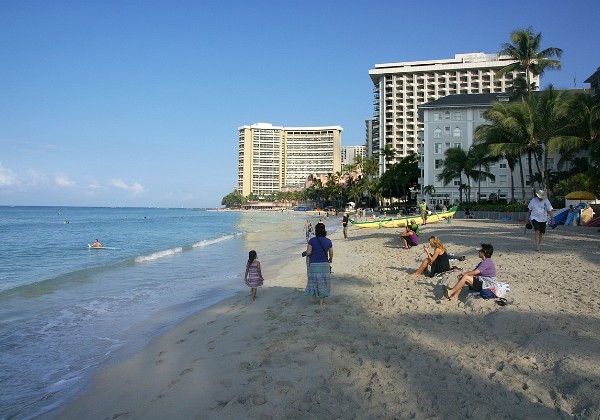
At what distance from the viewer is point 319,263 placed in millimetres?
7633

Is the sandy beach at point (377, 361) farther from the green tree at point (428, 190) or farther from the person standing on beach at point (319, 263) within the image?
the green tree at point (428, 190)

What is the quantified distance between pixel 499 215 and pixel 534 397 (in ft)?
114

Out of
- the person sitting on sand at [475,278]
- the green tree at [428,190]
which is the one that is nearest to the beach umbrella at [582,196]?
the person sitting on sand at [475,278]

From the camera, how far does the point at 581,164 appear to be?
1690 inches

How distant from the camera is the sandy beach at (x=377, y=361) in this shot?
3957 millimetres

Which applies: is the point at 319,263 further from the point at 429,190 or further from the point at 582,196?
the point at 429,190

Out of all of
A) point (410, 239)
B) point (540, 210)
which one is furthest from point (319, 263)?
point (410, 239)

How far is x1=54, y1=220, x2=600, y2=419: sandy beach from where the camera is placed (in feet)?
13.0

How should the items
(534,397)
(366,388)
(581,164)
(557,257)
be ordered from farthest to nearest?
(581,164) → (557,257) → (366,388) → (534,397)

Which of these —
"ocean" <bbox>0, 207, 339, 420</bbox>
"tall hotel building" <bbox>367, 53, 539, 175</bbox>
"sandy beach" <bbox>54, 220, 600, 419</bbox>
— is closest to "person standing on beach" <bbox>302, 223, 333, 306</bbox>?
"sandy beach" <bbox>54, 220, 600, 419</bbox>

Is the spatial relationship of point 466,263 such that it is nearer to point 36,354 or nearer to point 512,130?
point 36,354

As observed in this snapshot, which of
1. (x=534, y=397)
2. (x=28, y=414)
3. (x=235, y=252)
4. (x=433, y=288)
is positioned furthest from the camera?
(x=235, y=252)

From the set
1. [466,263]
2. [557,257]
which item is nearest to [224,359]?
[466,263]

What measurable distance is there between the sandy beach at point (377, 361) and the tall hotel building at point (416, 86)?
10383 cm
